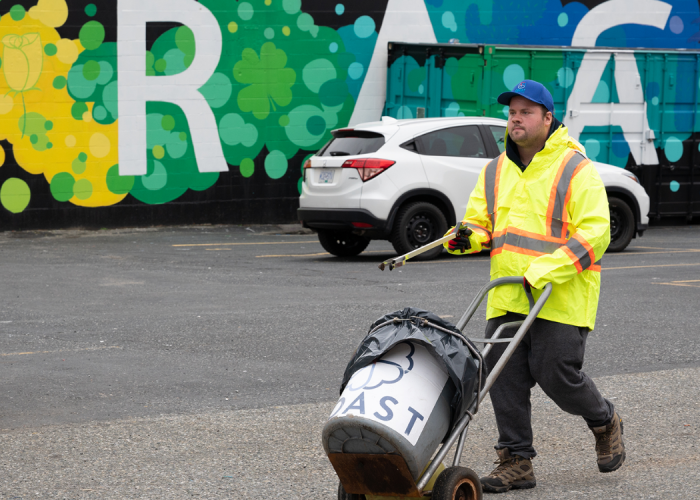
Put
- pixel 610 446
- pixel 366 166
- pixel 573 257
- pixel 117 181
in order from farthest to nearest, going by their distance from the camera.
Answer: pixel 117 181
pixel 366 166
pixel 610 446
pixel 573 257

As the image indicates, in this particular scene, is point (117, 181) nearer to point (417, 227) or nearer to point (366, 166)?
point (366, 166)

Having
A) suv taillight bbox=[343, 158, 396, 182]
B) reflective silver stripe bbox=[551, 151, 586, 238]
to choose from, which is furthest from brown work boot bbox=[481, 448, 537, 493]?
suv taillight bbox=[343, 158, 396, 182]

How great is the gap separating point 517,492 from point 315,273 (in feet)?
23.8

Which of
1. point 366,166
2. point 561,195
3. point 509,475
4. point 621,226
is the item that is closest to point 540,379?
point 509,475

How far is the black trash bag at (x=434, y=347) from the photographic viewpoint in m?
3.80

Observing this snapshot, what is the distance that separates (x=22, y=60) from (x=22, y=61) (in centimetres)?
2

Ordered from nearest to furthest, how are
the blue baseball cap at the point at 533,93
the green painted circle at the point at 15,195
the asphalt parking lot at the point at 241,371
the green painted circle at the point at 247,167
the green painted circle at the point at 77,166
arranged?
the blue baseball cap at the point at 533,93 → the asphalt parking lot at the point at 241,371 → the green painted circle at the point at 15,195 → the green painted circle at the point at 77,166 → the green painted circle at the point at 247,167

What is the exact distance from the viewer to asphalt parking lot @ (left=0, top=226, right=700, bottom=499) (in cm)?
484

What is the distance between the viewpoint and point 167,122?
17.0m

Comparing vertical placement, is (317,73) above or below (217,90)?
above

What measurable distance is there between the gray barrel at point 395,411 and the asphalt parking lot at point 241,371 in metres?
0.97

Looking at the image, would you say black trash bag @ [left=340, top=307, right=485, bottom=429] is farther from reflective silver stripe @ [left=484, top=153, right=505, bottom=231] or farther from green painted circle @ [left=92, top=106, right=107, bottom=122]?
green painted circle @ [left=92, top=106, right=107, bottom=122]

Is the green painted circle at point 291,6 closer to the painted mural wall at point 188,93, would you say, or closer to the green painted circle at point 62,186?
the painted mural wall at point 188,93

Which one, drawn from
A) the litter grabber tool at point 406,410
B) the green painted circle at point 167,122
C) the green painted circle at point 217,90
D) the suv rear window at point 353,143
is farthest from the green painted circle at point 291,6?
the litter grabber tool at point 406,410
